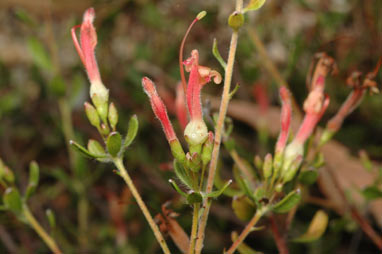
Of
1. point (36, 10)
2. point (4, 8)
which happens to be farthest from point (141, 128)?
point (4, 8)

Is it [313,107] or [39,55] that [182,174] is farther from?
[39,55]

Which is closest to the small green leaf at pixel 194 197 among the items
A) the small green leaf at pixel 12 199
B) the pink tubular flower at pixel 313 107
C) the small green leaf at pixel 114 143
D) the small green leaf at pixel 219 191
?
the small green leaf at pixel 219 191

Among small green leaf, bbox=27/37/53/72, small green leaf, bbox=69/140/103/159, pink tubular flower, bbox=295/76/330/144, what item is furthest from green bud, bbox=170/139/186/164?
small green leaf, bbox=27/37/53/72

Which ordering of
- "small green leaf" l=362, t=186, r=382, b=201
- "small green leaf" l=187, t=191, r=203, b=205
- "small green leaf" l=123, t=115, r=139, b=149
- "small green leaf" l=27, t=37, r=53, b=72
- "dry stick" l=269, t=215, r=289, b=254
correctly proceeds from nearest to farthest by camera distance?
"small green leaf" l=187, t=191, r=203, b=205
"small green leaf" l=123, t=115, r=139, b=149
"dry stick" l=269, t=215, r=289, b=254
"small green leaf" l=362, t=186, r=382, b=201
"small green leaf" l=27, t=37, r=53, b=72

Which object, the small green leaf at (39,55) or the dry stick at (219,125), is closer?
the dry stick at (219,125)

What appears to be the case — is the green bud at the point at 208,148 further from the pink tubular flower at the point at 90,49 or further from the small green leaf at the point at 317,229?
the small green leaf at the point at 317,229

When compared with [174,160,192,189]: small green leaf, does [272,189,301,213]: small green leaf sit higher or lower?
lower

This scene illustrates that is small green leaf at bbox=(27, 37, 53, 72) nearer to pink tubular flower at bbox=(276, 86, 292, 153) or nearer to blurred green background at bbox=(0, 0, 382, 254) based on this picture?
blurred green background at bbox=(0, 0, 382, 254)
